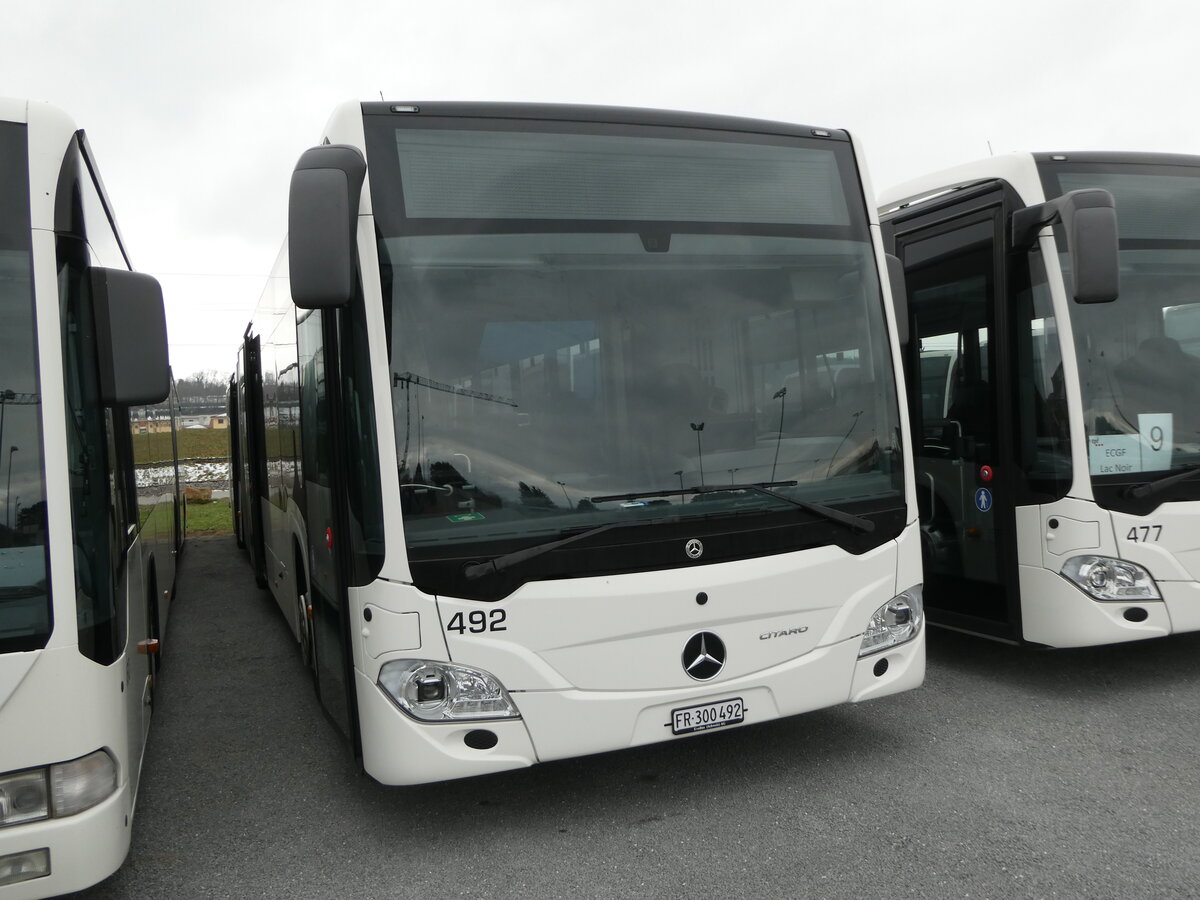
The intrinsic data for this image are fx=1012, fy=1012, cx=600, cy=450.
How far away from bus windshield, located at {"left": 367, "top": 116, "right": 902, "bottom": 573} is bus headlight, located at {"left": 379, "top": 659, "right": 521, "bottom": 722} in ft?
1.57

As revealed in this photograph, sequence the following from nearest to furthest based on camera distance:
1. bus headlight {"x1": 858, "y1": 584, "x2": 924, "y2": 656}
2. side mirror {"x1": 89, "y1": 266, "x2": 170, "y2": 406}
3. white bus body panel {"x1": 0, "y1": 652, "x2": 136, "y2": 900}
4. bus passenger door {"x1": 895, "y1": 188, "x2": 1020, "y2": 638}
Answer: white bus body panel {"x1": 0, "y1": 652, "x2": 136, "y2": 900}, side mirror {"x1": 89, "y1": 266, "x2": 170, "y2": 406}, bus headlight {"x1": 858, "y1": 584, "x2": 924, "y2": 656}, bus passenger door {"x1": 895, "y1": 188, "x2": 1020, "y2": 638}

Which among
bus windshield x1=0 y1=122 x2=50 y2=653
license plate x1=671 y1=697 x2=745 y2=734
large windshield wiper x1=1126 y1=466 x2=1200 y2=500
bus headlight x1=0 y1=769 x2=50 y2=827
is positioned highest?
bus windshield x1=0 y1=122 x2=50 y2=653

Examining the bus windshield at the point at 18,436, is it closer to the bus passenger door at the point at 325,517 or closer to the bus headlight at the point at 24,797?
the bus headlight at the point at 24,797

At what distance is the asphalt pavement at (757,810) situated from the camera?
3.68 m

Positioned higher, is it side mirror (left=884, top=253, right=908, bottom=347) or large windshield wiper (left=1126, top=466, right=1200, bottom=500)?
side mirror (left=884, top=253, right=908, bottom=347)

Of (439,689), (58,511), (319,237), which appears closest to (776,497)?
(439,689)

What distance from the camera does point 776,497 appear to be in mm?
4285

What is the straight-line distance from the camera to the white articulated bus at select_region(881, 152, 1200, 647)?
5.52m

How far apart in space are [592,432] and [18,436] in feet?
6.51

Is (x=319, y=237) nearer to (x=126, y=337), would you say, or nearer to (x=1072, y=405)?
(x=126, y=337)

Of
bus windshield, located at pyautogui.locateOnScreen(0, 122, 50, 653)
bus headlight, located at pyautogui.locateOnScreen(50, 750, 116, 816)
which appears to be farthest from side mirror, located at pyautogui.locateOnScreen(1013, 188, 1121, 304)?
bus headlight, located at pyautogui.locateOnScreen(50, 750, 116, 816)

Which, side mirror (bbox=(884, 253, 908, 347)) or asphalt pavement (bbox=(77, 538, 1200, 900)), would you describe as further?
side mirror (bbox=(884, 253, 908, 347))

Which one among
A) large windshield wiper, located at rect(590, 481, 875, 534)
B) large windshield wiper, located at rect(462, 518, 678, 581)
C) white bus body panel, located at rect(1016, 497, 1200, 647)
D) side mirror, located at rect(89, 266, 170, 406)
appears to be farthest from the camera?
white bus body panel, located at rect(1016, 497, 1200, 647)

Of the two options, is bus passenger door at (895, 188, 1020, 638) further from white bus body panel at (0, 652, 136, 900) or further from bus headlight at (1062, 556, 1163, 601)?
white bus body panel at (0, 652, 136, 900)
